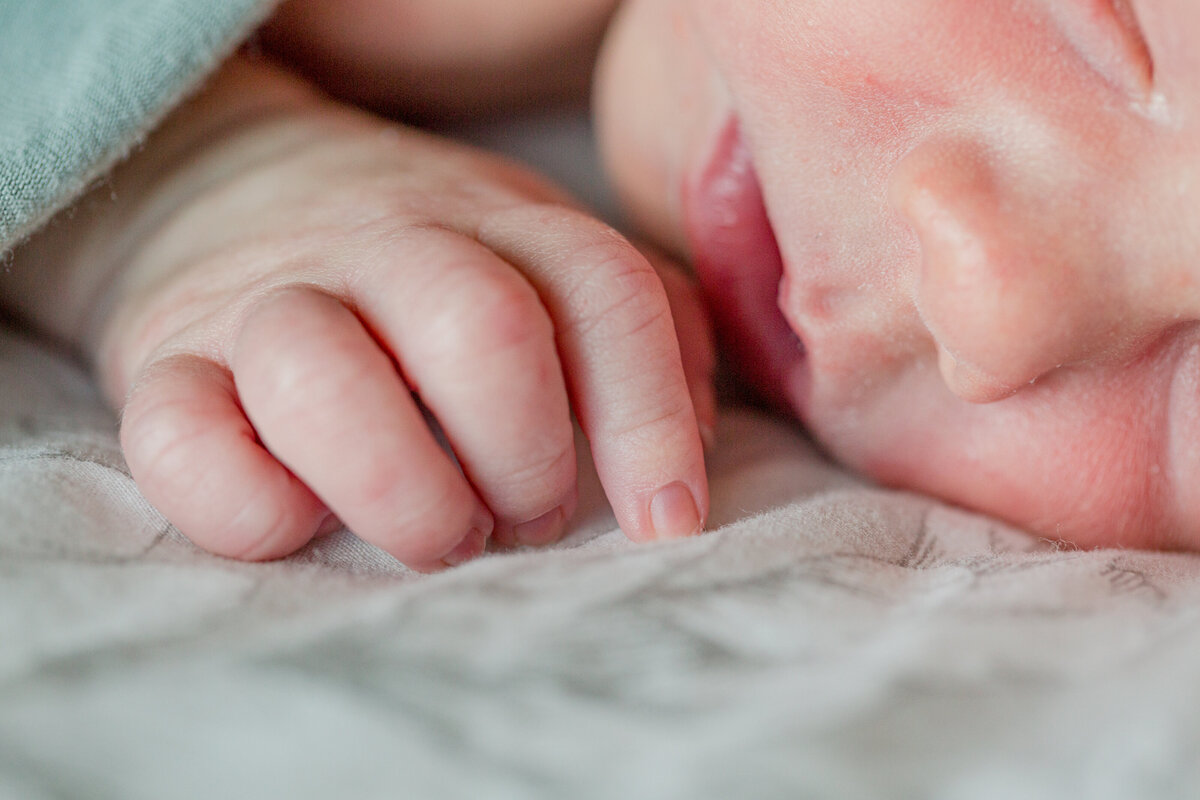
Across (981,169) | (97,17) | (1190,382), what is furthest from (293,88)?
(1190,382)

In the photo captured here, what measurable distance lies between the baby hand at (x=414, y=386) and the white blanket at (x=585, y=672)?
0.03 m

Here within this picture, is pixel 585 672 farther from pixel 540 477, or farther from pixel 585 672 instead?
pixel 540 477

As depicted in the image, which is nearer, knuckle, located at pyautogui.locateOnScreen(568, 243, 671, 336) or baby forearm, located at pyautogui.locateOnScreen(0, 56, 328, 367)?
knuckle, located at pyautogui.locateOnScreen(568, 243, 671, 336)

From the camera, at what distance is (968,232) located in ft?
1.38

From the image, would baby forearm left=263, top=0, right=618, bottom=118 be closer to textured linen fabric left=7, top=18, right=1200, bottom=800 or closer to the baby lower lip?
the baby lower lip

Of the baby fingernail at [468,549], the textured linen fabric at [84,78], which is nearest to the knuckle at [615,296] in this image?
the baby fingernail at [468,549]

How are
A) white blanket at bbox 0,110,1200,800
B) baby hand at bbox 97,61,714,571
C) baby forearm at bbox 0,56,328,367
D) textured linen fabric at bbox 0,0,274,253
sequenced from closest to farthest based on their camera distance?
white blanket at bbox 0,110,1200,800 → baby hand at bbox 97,61,714,571 → textured linen fabric at bbox 0,0,274,253 → baby forearm at bbox 0,56,328,367

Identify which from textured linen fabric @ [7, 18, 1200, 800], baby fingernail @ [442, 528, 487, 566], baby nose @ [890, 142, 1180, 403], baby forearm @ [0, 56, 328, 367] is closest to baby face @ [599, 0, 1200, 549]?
baby nose @ [890, 142, 1180, 403]

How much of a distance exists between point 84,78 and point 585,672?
1.71ft

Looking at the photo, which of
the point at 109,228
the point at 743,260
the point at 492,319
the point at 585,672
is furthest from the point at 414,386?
the point at 109,228

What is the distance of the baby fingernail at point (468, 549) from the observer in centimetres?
42

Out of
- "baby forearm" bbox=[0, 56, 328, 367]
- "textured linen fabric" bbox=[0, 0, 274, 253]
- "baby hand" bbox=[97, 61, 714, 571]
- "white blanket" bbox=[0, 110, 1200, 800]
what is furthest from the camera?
"baby forearm" bbox=[0, 56, 328, 367]

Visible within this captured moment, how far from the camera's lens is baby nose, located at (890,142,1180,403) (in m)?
0.42

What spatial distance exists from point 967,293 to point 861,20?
5.7 inches
